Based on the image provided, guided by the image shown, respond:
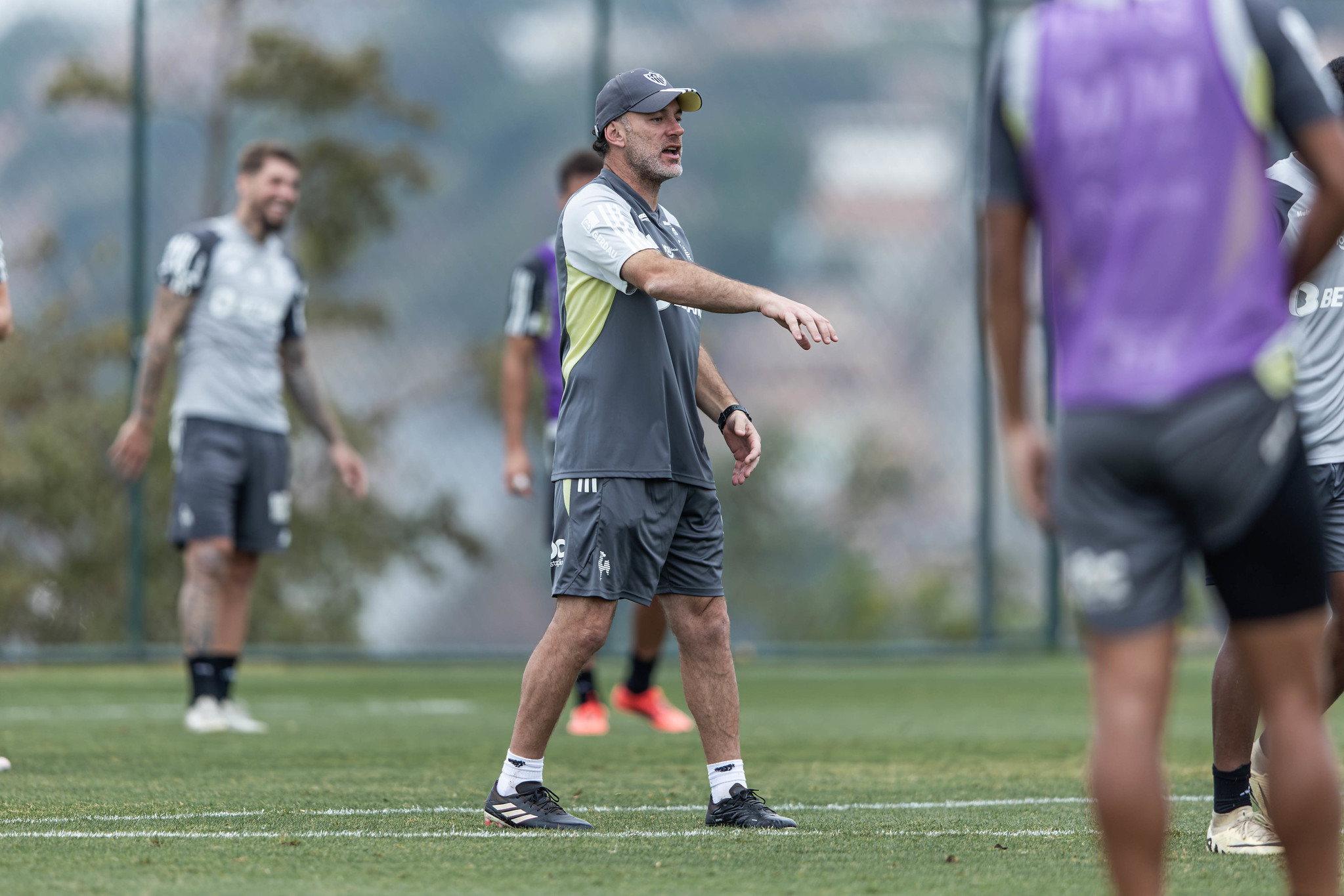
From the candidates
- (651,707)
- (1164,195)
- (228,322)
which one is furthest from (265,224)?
(1164,195)

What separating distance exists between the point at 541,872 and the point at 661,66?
9.44 m

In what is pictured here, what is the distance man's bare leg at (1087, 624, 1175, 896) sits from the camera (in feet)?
7.89

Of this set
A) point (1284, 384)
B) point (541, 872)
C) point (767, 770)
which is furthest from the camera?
point (767, 770)

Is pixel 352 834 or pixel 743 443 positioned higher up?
pixel 743 443

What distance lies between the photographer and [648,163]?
14.9 feet

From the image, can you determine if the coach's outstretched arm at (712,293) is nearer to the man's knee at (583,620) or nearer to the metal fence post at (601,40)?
the man's knee at (583,620)

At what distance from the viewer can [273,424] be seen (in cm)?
761

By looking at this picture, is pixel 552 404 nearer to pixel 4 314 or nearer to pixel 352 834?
pixel 4 314

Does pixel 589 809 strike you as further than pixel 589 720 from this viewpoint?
No

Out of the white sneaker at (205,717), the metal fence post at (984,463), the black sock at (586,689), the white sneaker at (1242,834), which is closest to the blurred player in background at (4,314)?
the white sneaker at (205,717)

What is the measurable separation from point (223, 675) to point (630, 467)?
3600 mm

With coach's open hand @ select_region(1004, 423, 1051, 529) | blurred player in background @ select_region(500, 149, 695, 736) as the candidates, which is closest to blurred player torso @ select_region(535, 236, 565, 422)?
blurred player in background @ select_region(500, 149, 695, 736)

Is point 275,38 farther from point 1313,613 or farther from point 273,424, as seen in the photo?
point 1313,613

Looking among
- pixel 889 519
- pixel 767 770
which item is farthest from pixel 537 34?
pixel 767 770
